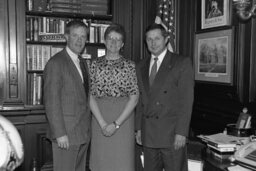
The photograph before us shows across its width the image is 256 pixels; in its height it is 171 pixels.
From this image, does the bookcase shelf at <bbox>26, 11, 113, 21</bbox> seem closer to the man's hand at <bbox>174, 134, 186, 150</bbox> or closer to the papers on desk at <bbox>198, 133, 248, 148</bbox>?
the man's hand at <bbox>174, 134, 186, 150</bbox>

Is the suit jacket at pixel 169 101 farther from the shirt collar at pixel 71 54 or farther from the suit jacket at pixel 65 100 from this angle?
the shirt collar at pixel 71 54

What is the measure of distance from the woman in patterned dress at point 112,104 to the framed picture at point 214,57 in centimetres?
77

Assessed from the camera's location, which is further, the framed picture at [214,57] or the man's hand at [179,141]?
the framed picture at [214,57]

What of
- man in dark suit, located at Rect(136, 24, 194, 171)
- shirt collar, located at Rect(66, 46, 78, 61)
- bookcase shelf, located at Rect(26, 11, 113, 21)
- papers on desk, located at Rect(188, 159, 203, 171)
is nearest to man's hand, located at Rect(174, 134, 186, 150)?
man in dark suit, located at Rect(136, 24, 194, 171)

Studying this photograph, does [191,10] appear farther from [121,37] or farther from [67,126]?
[67,126]

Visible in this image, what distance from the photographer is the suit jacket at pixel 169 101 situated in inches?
85.1

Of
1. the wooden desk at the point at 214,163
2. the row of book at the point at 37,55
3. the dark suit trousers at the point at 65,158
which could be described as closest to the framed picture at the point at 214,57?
the wooden desk at the point at 214,163

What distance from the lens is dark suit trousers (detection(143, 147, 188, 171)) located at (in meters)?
2.18

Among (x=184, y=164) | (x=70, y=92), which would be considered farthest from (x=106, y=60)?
(x=184, y=164)

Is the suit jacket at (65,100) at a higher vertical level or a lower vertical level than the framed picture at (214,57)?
lower

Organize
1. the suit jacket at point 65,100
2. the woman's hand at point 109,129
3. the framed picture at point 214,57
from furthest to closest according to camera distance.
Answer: the framed picture at point 214,57 → the woman's hand at point 109,129 → the suit jacket at point 65,100

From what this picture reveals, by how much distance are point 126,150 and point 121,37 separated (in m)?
0.91

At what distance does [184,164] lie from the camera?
219 centimetres

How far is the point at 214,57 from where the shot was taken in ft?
8.94
